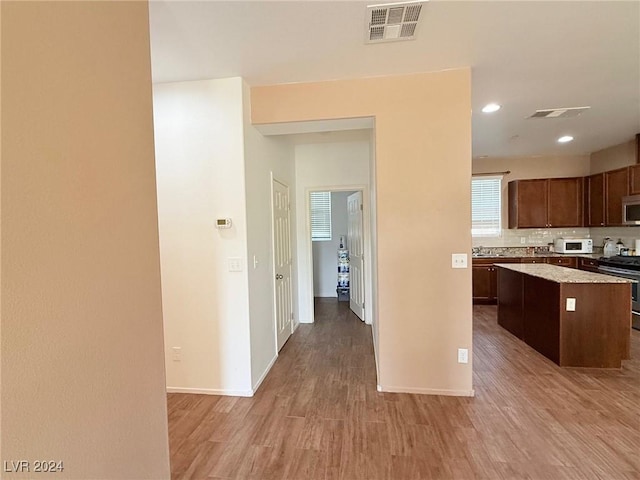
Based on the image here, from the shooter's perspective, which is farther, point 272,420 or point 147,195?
point 272,420

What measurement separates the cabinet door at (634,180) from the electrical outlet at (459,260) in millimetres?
4032

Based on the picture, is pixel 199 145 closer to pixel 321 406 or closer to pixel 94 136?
pixel 94 136

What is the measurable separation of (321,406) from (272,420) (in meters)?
Result: 0.41

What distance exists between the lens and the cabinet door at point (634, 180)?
4.61 metres

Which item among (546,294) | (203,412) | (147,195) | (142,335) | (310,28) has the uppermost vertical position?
(310,28)

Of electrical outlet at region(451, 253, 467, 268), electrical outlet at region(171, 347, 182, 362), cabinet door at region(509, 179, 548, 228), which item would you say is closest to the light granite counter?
cabinet door at region(509, 179, 548, 228)

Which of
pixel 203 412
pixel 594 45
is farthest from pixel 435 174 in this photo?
pixel 203 412

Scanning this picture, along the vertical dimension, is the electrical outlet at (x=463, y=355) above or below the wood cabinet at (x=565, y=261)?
below

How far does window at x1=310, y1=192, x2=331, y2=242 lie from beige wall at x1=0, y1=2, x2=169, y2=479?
554cm

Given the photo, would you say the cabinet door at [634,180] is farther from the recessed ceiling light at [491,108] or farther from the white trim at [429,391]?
the white trim at [429,391]

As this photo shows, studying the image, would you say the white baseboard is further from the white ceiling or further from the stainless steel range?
the stainless steel range

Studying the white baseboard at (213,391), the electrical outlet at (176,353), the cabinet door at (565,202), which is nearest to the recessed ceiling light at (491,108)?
the cabinet door at (565,202)

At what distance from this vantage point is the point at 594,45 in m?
2.28

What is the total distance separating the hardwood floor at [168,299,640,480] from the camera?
1.92 m
